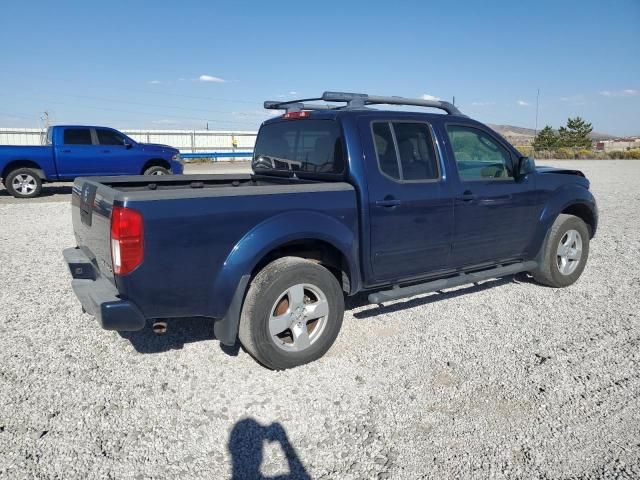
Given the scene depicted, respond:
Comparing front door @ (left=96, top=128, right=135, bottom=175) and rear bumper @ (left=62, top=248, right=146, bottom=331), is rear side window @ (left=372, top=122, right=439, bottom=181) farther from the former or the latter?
front door @ (left=96, top=128, right=135, bottom=175)

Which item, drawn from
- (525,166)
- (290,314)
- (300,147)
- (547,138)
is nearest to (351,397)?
(290,314)

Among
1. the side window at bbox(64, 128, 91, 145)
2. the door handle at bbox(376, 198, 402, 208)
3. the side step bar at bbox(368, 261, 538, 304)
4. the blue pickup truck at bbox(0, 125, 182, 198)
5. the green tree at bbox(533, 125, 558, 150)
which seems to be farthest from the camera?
the green tree at bbox(533, 125, 558, 150)

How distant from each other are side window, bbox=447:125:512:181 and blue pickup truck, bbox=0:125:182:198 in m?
9.30

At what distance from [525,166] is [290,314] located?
2.84 m

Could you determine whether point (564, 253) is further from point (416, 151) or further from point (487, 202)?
point (416, 151)

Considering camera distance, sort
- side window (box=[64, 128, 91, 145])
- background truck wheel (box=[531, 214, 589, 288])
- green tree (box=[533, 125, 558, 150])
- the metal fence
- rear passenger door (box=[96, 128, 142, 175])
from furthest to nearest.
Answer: green tree (box=[533, 125, 558, 150]), the metal fence, rear passenger door (box=[96, 128, 142, 175]), side window (box=[64, 128, 91, 145]), background truck wheel (box=[531, 214, 589, 288])

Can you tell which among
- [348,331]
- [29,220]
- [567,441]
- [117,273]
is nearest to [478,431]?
[567,441]

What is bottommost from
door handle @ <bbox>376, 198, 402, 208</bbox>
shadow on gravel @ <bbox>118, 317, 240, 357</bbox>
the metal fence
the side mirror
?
shadow on gravel @ <bbox>118, 317, 240, 357</bbox>

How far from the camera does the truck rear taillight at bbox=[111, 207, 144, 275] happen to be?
294 centimetres

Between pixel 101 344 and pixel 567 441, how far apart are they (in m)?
3.34

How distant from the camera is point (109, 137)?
13469mm

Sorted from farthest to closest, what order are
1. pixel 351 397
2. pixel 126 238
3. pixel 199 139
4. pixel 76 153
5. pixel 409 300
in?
pixel 199 139 < pixel 76 153 < pixel 409 300 < pixel 351 397 < pixel 126 238

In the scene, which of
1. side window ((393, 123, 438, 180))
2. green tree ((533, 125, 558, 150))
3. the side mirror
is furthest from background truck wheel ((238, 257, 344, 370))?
green tree ((533, 125, 558, 150))

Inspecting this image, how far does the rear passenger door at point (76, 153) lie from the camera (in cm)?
1285
